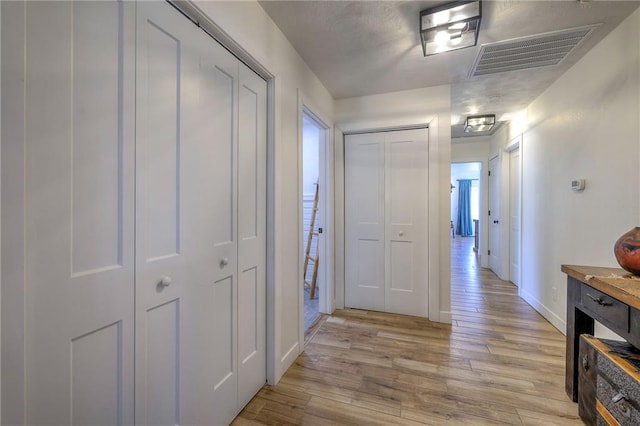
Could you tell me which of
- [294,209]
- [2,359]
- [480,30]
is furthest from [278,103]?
[2,359]

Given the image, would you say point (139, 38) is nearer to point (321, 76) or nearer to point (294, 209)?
point (294, 209)

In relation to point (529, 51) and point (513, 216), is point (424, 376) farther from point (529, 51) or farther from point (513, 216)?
point (513, 216)

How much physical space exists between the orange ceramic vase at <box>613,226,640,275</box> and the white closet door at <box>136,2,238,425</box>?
207 centimetres

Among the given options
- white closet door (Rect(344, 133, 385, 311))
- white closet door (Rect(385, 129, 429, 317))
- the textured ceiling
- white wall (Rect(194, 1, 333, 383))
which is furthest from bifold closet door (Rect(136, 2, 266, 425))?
white closet door (Rect(385, 129, 429, 317))

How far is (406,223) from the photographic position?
9.71ft

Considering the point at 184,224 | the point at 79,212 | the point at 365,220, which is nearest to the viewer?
the point at 79,212

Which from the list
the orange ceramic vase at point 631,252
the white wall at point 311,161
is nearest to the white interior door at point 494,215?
the white wall at point 311,161

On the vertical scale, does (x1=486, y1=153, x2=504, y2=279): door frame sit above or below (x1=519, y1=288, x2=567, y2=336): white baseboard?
above

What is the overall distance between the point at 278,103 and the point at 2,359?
168 centimetres

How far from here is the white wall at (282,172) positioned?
164 centimetres

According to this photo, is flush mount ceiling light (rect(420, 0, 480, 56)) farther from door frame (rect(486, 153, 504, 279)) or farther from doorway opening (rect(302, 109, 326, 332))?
door frame (rect(486, 153, 504, 279))

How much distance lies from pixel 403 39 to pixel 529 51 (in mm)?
1037

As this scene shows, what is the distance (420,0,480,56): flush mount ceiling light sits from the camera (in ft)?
5.32

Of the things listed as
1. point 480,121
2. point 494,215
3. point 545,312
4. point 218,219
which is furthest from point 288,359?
point 494,215
